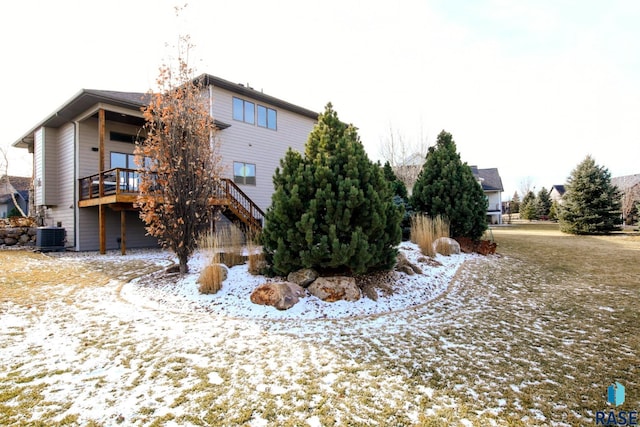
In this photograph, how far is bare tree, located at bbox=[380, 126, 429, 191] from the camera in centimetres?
2231

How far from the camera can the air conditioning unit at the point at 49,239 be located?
10820mm

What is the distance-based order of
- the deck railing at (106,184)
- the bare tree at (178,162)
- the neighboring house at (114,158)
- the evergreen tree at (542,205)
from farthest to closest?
the evergreen tree at (542,205)
the deck railing at (106,184)
the neighboring house at (114,158)
the bare tree at (178,162)

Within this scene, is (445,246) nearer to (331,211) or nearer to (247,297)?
(331,211)

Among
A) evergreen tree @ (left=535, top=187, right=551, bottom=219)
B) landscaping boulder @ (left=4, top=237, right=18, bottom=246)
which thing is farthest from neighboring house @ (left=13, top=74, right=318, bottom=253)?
evergreen tree @ (left=535, top=187, right=551, bottom=219)

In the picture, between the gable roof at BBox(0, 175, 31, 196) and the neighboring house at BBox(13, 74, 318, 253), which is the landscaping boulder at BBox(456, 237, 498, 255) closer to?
the neighboring house at BBox(13, 74, 318, 253)

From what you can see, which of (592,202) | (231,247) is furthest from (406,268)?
(592,202)

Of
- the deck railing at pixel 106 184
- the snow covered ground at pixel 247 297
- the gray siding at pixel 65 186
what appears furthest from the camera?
the gray siding at pixel 65 186

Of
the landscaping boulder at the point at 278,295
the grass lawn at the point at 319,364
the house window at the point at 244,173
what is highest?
the house window at the point at 244,173

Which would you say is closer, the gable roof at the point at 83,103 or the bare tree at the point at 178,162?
the bare tree at the point at 178,162

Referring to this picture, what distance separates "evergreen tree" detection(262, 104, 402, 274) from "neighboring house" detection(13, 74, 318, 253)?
204 inches

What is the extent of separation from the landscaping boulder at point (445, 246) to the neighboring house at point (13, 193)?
26570mm

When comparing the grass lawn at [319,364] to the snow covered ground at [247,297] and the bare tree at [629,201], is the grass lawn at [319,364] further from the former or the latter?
the bare tree at [629,201]

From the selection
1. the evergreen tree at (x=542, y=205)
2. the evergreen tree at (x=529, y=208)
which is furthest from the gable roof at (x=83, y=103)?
the evergreen tree at (x=542, y=205)

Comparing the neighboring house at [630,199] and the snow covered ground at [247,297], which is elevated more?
the neighboring house at [630,199]
